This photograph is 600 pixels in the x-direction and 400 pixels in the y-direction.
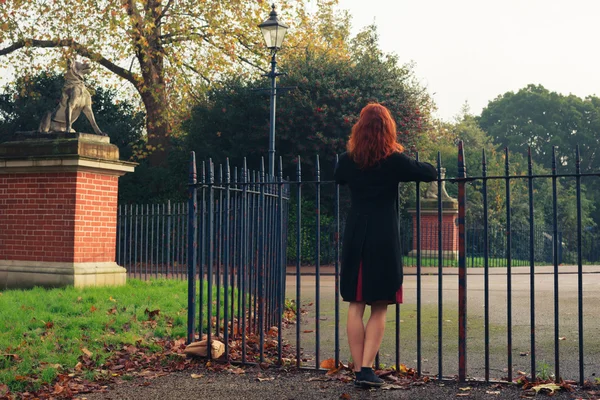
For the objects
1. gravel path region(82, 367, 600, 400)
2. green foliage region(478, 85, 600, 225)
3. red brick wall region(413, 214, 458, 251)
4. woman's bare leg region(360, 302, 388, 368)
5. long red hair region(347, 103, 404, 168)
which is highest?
green foliage region(478, 85, 600, 225)

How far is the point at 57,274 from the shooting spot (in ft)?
33.6

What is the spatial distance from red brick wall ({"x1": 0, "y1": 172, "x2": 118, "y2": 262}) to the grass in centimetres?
83

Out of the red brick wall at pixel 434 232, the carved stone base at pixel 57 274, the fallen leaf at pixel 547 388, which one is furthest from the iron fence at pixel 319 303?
the red brick wall at pixel 434 232

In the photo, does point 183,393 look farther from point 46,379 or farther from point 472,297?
point 472,297

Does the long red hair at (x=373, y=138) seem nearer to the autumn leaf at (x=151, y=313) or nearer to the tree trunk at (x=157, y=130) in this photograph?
the autumn leaf at (x=151, y=313)

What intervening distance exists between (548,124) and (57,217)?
169 ft

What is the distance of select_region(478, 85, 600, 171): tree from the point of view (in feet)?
178

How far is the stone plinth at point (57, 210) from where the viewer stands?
10344 millimetres

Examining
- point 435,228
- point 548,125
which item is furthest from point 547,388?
point 548,125

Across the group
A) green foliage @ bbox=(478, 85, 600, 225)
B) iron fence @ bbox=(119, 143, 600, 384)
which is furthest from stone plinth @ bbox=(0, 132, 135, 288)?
green foliage @ bbox=(478, 85, 600, 225)

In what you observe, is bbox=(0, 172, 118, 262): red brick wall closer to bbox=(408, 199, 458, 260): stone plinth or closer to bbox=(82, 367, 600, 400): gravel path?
bbox=(82, 367, 600, 400): gravel path

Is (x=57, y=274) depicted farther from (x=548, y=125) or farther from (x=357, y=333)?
(x=548, y=125)

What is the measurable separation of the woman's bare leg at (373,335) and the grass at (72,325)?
2.45 m

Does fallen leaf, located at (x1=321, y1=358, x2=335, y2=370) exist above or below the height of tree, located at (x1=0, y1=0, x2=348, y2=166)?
below
